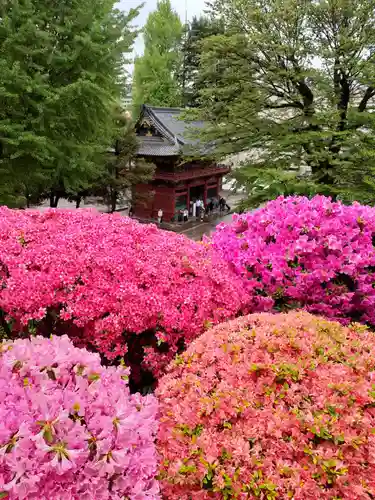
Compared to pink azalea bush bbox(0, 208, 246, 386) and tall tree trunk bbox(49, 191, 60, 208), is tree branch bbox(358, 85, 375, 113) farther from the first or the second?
tall tree trunk bbox(49, 191, 60, 208)

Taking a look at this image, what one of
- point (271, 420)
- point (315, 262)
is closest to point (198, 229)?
point (315, 262)

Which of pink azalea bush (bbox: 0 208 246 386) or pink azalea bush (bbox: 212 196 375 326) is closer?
pink azalea bush (bbox: 0 208 246 386)

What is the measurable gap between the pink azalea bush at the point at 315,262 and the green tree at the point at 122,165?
14786mm

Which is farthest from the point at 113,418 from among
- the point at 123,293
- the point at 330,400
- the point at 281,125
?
the point at 281,125

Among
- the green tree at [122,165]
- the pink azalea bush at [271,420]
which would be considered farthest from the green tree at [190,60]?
the pink azalea bush at [271,420]

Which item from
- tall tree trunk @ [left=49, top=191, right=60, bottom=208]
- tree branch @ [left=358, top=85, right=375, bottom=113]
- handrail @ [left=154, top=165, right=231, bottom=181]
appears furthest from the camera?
handrail @ [left=154, top=165, right=231, bottom=181]

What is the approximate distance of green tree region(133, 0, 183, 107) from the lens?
37.1 metres

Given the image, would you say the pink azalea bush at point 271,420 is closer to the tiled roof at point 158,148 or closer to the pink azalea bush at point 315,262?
the pink azalea bush at point 315,262

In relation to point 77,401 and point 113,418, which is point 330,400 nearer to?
point 113,418

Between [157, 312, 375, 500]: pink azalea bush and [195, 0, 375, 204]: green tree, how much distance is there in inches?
309

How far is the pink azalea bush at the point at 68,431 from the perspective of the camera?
1.75 meters

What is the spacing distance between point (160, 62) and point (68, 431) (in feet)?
128

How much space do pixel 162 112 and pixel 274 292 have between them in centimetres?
2371

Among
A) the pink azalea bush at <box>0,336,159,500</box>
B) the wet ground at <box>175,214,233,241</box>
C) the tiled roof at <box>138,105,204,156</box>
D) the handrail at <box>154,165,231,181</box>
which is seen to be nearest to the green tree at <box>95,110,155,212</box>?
the tiled roof at <box>138,105,204,156</box>
